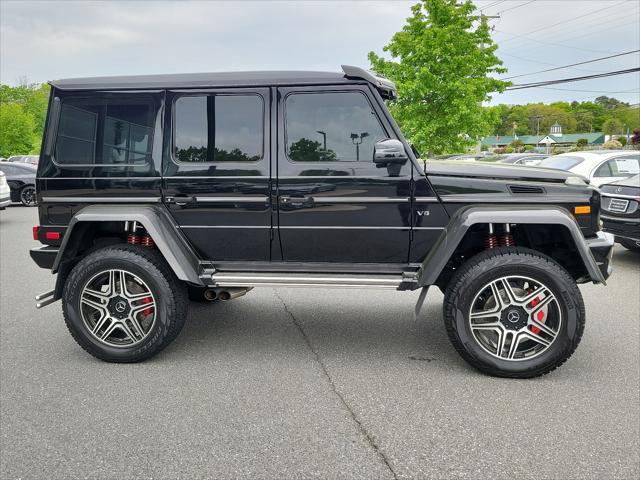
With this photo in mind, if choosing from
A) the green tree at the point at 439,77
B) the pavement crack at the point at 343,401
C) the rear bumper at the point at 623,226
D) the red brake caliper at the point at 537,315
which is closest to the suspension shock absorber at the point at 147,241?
the pavement crack at the point at 343,401

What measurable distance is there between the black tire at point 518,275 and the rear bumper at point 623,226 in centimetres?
444

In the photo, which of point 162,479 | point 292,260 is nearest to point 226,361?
point 292,260

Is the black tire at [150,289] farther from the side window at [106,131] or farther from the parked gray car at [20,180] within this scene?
the parked gray car at [20,180]

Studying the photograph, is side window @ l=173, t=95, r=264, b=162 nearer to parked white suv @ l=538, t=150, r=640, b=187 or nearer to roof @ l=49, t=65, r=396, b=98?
roof @ l=49, t=65, r=396, b=98

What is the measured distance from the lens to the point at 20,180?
16.6 m

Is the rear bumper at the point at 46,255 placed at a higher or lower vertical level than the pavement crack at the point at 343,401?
higher

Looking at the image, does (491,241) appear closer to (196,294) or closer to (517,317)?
(517,317)

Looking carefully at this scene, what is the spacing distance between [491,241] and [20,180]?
16995mm

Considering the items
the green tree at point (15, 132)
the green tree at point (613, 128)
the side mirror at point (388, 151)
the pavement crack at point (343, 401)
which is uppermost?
the green tree at point (613, 128)

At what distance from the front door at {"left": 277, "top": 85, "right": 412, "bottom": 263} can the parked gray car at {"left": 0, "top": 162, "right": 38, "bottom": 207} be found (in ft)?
50.8

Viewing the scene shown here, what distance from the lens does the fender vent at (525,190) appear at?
3713mm

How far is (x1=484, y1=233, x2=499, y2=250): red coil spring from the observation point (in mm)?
3906

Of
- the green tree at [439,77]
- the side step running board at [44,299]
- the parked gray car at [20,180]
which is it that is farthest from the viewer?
the green tree at [439,77]

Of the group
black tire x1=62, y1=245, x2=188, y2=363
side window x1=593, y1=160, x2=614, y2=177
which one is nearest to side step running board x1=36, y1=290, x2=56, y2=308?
black tire x1=62, y1=245, x2=188, y2=363
